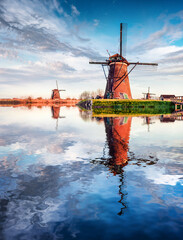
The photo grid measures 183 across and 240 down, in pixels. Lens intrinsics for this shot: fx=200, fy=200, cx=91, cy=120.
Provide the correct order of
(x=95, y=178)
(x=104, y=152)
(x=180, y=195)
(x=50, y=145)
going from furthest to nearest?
(x=50, y=145)
(x=104, y=152)
(x=95, y=178)
(x=180, y=195)

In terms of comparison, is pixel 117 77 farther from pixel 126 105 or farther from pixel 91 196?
pixel 91 196

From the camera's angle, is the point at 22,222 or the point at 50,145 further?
the point at 50,145

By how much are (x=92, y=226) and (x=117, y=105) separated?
3701 cm

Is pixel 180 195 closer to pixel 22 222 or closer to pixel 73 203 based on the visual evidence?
pixel 73 203

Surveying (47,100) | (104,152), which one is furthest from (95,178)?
(47,100)

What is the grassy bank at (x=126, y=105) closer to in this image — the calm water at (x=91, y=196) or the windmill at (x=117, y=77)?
the windmill at (x=117, y=77)

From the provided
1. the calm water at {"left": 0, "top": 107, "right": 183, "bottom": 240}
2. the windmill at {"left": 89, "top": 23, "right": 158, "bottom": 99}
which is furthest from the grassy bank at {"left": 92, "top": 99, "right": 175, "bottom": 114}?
the calm water at {"left": 0, "top": 107, "right": 183, "bottom": 240}

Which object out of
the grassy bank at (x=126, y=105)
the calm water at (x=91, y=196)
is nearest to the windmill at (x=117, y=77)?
the grassy bank at (x=126, y=105)

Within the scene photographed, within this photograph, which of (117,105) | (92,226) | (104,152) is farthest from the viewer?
(117,105)

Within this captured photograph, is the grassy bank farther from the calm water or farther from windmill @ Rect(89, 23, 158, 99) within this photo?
the calm water

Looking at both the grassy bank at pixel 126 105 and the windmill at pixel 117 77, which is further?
the windmill at pixel 117 77

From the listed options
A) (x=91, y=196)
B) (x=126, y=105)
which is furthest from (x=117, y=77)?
(x=91, y=196)

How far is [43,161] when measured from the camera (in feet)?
20.1

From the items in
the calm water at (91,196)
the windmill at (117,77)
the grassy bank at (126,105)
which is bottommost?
the calm water at (91,196)
